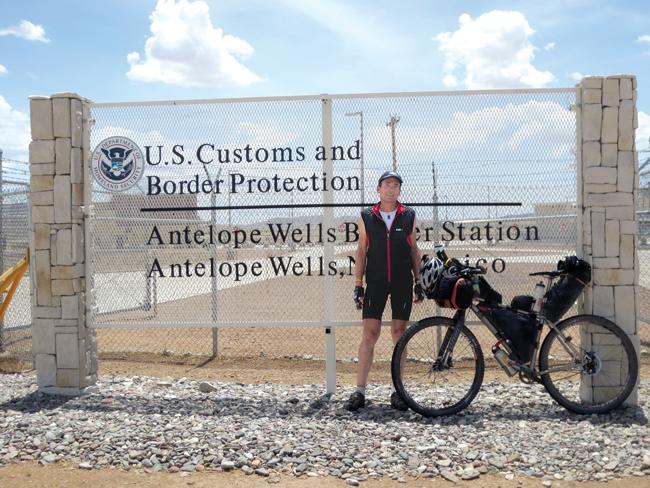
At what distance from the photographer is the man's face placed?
19.4 ft

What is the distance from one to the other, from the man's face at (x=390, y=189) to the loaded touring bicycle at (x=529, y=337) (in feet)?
2.10

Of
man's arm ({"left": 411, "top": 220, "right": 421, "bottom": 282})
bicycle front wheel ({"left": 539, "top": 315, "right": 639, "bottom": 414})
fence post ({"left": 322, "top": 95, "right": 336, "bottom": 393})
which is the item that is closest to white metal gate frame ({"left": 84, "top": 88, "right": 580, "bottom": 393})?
fence post ({"left": 322, "top": 95, "right": 336, "bottom": 393})

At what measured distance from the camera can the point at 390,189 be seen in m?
5.93

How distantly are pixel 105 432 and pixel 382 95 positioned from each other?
3875 millimetres

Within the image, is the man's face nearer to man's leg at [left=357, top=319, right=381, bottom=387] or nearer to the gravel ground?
man's leg at [left=357, top=319, right=381, bottom=387]

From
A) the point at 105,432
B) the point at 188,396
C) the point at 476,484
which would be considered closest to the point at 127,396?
the point at 188,396

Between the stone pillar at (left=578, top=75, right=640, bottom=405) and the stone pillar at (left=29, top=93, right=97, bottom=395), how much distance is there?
490cm

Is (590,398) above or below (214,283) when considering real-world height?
below

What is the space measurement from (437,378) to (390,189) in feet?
7.64

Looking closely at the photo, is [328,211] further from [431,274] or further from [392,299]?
[431,274]

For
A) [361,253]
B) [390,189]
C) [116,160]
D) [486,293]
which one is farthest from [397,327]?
[116,160]

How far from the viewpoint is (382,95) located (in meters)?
6.28

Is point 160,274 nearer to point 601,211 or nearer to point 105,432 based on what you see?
point 105,432

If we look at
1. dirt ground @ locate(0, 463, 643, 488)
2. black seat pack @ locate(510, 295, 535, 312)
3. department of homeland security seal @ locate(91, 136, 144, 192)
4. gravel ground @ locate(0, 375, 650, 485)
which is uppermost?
department of homeland security seal @ locate(91, 136, 144, 192)
